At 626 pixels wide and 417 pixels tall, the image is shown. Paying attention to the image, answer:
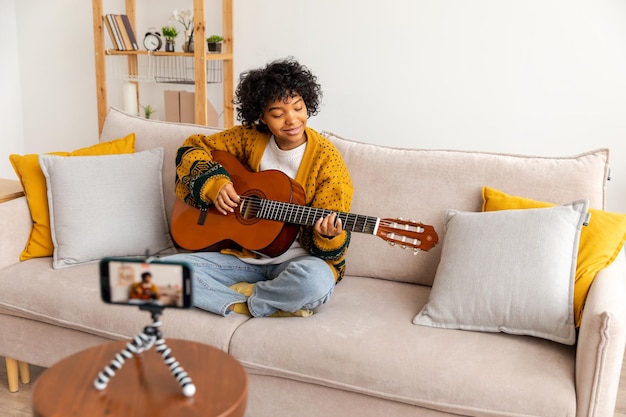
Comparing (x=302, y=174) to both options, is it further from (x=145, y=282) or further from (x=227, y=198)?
(x=145, y=282)

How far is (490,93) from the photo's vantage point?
3.02 m

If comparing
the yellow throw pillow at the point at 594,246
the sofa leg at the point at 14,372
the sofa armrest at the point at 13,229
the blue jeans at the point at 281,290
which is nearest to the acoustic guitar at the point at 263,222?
the blue jeans at the point at 281,290

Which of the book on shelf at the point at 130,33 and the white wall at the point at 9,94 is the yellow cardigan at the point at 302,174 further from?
the white wall at the point at 9,94

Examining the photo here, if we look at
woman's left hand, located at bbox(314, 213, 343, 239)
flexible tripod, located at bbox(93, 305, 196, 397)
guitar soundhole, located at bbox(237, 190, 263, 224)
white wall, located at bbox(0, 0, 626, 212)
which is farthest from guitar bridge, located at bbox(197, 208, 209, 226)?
white wall, located at bbox(0, 0, 626, 212)

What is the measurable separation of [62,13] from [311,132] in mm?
2499

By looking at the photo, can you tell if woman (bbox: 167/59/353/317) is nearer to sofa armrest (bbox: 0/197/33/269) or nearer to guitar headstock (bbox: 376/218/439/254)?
guitar headstock (bbox: 376/218/439/254)

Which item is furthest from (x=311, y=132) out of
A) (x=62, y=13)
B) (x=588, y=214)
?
(x=62, y=13)

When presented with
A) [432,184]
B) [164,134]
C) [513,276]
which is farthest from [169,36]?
[513,276]

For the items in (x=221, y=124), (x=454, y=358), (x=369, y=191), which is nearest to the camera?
(x=454, y=358)

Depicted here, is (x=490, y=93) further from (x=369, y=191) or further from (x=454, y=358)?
(x=454, y=358)

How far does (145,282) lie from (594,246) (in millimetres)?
1225

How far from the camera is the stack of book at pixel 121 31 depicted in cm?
337

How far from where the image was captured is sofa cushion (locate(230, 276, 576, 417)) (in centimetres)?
154

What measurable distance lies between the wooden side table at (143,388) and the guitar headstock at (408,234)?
0.63m
